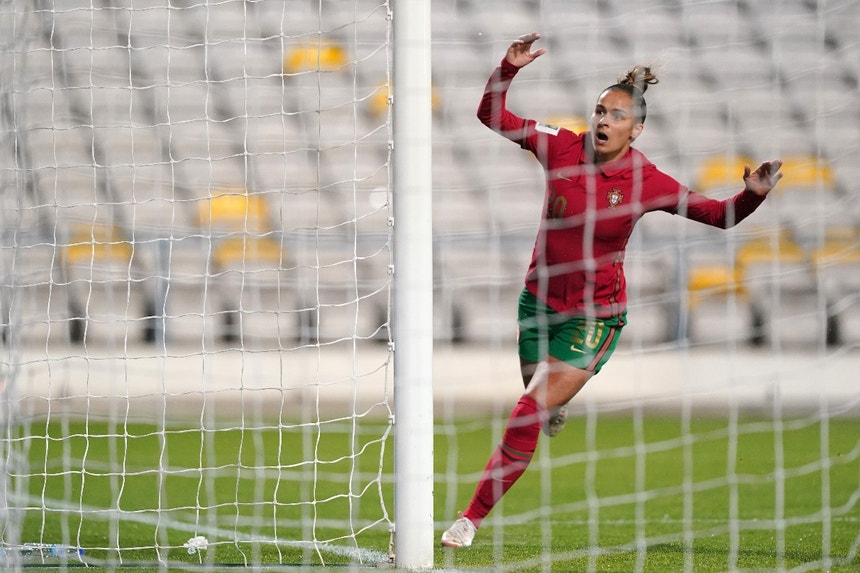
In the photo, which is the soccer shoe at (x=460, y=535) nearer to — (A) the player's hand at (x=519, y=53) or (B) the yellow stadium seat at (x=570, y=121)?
(A) the player's hand at (x=519, y=53)

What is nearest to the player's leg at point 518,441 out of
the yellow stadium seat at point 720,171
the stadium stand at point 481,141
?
the stadium stand at point 481,141

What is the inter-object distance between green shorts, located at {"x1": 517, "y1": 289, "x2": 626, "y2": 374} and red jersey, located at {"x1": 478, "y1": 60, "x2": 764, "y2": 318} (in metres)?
0.04

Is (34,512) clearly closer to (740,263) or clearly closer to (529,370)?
(529,370)

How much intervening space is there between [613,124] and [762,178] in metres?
0.52

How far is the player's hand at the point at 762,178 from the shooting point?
10.5 ft

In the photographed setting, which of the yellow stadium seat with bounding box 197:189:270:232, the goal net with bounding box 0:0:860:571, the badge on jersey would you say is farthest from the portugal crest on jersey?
the yellow stadium seat with bounding box 197:189:270:232

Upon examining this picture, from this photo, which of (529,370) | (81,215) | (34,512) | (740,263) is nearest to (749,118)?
(740,263)

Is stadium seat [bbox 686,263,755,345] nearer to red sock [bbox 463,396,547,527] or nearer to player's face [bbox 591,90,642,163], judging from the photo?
player's face [bbox 591,90,642,163]

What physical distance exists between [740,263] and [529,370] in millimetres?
6350

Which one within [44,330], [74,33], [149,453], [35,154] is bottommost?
[149,453]

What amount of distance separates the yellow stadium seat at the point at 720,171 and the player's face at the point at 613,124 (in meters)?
7.36

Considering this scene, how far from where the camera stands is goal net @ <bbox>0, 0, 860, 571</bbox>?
5.28m

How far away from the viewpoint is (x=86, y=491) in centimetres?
516

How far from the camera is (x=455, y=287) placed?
9031 mm
